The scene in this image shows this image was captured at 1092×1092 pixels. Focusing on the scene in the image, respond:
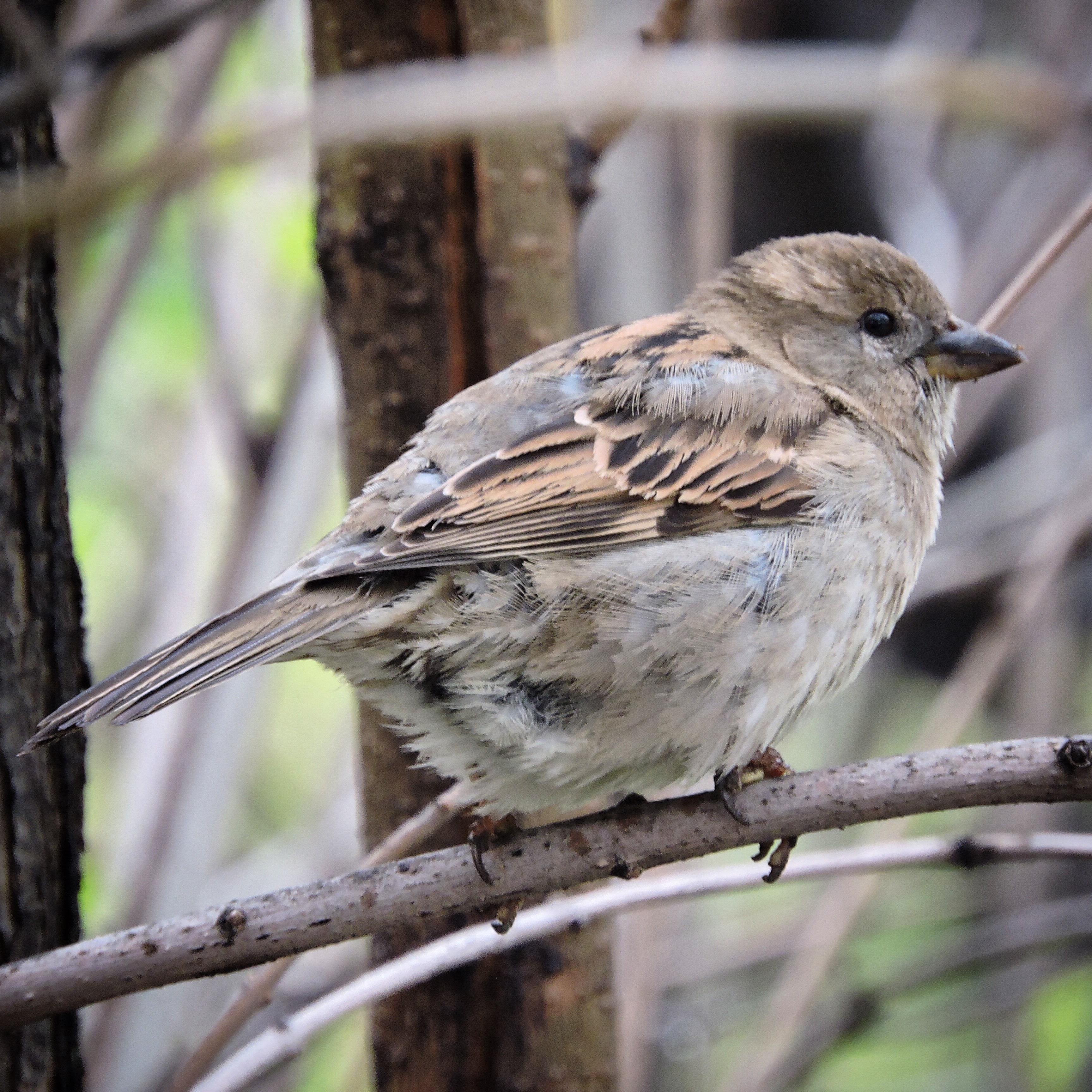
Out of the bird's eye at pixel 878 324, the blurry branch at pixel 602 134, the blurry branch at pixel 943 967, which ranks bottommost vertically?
the blurry branch at pixel 943 967

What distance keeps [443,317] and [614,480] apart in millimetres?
470

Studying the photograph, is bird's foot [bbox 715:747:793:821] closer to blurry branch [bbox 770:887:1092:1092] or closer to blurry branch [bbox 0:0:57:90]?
blurry branch [bbox 770:887:1092:1092]

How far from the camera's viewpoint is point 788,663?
5.96 feet

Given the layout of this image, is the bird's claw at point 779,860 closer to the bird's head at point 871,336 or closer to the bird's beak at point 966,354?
the bird's head at point 871,336

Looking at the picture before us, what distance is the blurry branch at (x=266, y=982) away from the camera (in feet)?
5.65

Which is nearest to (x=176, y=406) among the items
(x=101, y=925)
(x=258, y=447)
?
(x=258, y=447)

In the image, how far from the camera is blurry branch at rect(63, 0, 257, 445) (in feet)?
8.14

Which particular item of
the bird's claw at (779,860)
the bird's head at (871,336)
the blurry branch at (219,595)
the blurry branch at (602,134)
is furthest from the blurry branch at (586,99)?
the bird's claw at (779,860)

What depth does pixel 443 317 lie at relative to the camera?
84.5 inches

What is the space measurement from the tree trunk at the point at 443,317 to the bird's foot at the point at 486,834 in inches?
11.4

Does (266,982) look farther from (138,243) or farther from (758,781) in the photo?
(138,243)

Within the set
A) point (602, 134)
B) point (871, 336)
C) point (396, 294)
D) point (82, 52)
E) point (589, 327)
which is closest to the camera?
point (82, 52)

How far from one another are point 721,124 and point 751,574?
1.48 metres

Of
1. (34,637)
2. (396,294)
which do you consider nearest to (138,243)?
(396,294)
